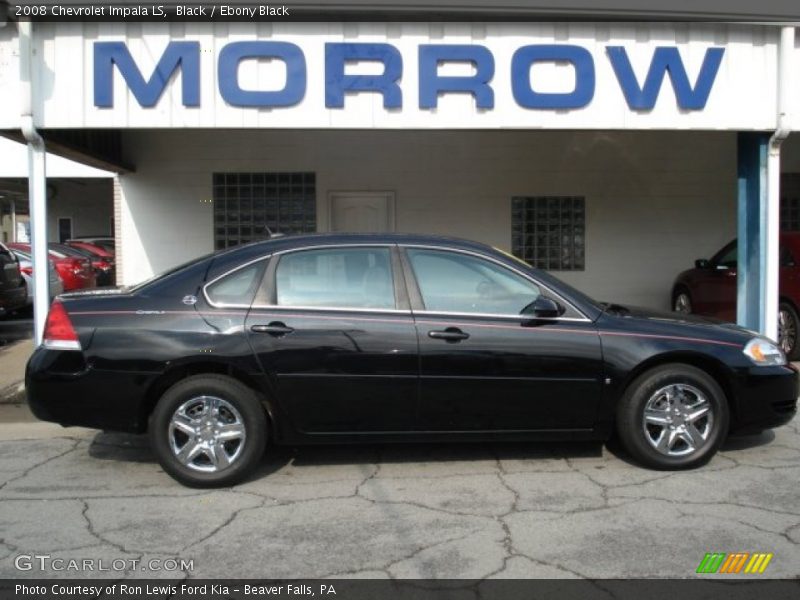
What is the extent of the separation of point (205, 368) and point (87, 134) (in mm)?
6017

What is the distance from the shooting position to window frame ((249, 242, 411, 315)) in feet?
15.5

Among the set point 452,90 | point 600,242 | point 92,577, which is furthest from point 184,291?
point 600,242

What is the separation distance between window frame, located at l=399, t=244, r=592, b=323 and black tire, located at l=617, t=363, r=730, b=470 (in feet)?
1.94

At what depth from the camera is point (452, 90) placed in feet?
23.8

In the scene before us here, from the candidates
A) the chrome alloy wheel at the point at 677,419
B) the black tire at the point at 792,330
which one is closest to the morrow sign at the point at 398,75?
the black tire at the point at 792,330

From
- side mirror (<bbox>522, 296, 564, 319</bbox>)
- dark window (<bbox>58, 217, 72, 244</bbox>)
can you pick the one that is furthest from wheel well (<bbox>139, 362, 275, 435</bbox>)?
dark window (<bbox>58, 217, 72, 244</bbox>)

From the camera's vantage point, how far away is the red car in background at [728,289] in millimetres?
8320

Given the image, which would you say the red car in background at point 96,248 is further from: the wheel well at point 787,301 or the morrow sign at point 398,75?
the wheel well at point 787,301

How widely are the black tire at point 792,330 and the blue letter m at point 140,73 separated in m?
6.79

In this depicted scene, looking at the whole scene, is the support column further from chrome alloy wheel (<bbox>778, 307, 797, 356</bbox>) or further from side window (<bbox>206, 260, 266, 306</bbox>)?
side window (<bbox>206, 260, 266, 306</bbox>)

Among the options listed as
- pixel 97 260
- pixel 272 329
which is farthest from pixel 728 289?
pixel 97 260

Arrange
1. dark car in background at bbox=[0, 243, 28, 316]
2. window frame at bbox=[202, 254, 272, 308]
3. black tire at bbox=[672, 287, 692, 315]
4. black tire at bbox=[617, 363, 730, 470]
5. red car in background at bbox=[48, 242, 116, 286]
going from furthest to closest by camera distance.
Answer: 1. red car in background at bbox=[48, 242, 116, 286]
2. dark car in background at bbox=[0, 243, 28, 316]
3. black tire at bbox=[672, 287, 692, 315]
4. black tire at bbox=[617, 363, 730, 470]
5. window frame at bbox=[202, 254, 272, 308]
